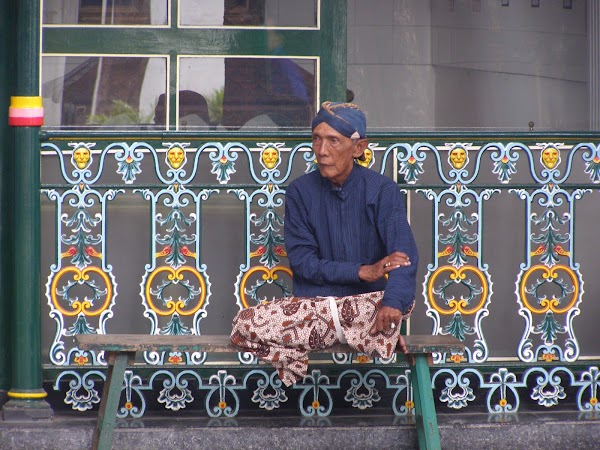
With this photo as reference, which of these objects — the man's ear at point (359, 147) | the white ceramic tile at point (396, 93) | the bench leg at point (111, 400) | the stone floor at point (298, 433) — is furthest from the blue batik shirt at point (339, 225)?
the white ceramic tile at point (396, 93)

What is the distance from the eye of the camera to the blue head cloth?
5.36 meters

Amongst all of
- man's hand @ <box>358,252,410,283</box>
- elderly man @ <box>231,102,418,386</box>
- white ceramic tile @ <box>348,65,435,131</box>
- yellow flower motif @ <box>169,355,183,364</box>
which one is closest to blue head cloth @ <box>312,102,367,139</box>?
elderly man @ <box>231,102,418,386</box>

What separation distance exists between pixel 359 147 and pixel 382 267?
1.95 ft

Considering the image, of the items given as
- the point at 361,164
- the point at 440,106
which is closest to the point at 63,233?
the point at 361,164

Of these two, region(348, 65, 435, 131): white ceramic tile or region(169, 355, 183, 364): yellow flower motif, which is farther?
region(348, 65, 435, 131): white ceramic tile

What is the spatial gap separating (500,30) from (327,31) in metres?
2.35

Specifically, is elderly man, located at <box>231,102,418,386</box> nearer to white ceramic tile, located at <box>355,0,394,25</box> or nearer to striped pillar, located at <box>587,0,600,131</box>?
striped pillar, located at <box>587,0,600,131</box>

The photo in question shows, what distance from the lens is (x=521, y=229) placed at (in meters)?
6.34

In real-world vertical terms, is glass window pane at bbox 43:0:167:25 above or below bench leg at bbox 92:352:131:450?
above

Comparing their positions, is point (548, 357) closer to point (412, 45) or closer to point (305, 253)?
point (305, 253)

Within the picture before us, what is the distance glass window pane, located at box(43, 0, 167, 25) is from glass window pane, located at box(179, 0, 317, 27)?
150 millimetres

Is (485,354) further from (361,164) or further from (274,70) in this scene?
(274,70)

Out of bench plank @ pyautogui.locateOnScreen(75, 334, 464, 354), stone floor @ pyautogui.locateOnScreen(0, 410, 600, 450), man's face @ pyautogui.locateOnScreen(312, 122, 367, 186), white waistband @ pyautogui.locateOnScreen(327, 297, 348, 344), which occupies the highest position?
man's face @ pyautogui.locateOnScreen(312, 122, 367, 186)

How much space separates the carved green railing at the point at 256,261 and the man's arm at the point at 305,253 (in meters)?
0.32
